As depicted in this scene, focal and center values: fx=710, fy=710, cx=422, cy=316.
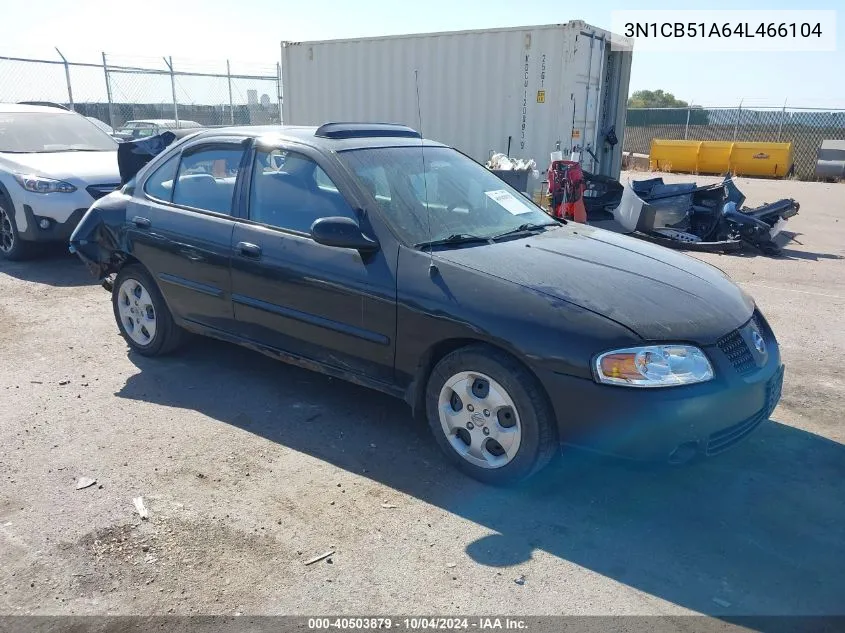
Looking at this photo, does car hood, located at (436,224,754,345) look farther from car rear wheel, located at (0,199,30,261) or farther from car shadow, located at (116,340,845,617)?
car rear wheel, located at (0,199,30,261)

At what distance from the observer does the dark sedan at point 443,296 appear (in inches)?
127

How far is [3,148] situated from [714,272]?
27.3 ft

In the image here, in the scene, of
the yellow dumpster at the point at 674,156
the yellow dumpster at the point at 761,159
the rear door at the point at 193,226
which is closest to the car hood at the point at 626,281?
the rear door at the point at 193,226

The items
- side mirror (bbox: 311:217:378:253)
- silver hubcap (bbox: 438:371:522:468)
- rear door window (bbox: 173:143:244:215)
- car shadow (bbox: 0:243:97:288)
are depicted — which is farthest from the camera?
car shadow (bbox: 0:243:97:288)

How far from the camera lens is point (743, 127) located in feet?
88.1

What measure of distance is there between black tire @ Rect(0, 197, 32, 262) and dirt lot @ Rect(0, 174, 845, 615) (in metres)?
3.73

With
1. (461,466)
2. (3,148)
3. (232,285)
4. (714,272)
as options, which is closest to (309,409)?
(232,285)

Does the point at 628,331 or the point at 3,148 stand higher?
the point at 3,148

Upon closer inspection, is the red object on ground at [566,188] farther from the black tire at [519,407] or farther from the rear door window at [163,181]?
the black tire at [519,407]

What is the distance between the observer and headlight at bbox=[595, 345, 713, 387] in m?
3.15

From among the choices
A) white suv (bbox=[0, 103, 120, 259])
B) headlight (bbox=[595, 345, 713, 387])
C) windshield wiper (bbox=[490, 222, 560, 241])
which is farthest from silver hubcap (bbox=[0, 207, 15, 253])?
headlight (bbox=[595, 345, 713, 387])

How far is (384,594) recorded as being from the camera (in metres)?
2.82

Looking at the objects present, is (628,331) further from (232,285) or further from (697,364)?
(232,285)

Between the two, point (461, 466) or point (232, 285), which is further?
point (232, 285)
